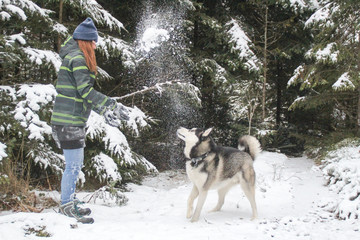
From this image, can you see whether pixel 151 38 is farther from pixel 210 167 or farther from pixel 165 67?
pixel 210 167

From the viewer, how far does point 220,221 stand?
4.20 m

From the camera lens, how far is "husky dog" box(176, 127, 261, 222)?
13.9ft

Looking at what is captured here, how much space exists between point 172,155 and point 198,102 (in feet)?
7.38

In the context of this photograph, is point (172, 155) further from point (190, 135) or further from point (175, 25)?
point (190, 135)

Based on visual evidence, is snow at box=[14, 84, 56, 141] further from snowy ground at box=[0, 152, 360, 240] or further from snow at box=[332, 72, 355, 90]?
snow at box=[332, 72, 355, 90]

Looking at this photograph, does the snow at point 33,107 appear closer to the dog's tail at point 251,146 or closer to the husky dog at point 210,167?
the husky dog at point 210,167

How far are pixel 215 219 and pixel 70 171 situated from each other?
205 centimetres

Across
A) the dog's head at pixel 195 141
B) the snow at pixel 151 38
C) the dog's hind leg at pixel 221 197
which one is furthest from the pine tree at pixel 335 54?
the dog's head at pixel 195 141

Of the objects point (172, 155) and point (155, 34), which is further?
point (172, 155)

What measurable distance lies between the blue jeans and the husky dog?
140cm

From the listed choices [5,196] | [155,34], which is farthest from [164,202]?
[155,34]

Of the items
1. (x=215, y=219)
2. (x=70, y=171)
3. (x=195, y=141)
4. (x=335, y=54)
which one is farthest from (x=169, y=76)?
(x=70, y=171)

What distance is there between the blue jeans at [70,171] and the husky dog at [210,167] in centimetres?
140

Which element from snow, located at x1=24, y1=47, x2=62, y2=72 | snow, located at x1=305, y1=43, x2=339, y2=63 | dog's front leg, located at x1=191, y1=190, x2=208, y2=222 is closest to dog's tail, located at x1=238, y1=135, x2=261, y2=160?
dog's front leg, located at x1=191, y1=190, x2=208, y2=222
